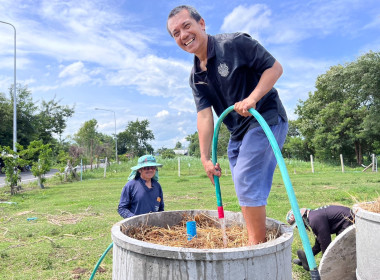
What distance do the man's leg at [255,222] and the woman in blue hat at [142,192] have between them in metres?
2.16

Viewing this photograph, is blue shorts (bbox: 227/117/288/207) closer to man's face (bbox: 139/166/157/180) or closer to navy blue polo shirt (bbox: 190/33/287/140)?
navy blue polo shirt (bbox: 190/33/287/140)

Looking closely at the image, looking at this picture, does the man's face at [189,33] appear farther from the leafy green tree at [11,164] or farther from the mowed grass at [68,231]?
the leafy green tree at [11,164]

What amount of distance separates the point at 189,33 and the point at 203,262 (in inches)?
56.9

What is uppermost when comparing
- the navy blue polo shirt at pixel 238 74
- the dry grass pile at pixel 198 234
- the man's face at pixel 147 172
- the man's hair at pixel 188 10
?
the man's hair at pixel 188 10

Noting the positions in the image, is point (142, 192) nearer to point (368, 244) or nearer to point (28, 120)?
point (368, 244)

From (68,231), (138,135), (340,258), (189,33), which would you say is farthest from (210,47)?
(138,135)

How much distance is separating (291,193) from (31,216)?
866cm

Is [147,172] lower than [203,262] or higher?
higher

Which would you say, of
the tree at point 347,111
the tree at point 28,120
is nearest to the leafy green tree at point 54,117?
the tree at point 28,120

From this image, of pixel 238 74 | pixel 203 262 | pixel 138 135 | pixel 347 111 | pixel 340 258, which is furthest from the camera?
pixel 138 135

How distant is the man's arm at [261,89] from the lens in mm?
1937

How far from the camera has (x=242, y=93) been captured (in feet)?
7.36

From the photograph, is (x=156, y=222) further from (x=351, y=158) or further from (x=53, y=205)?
(x=351, y=158)

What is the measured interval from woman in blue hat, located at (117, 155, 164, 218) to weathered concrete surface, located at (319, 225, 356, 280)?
1.96 meters
